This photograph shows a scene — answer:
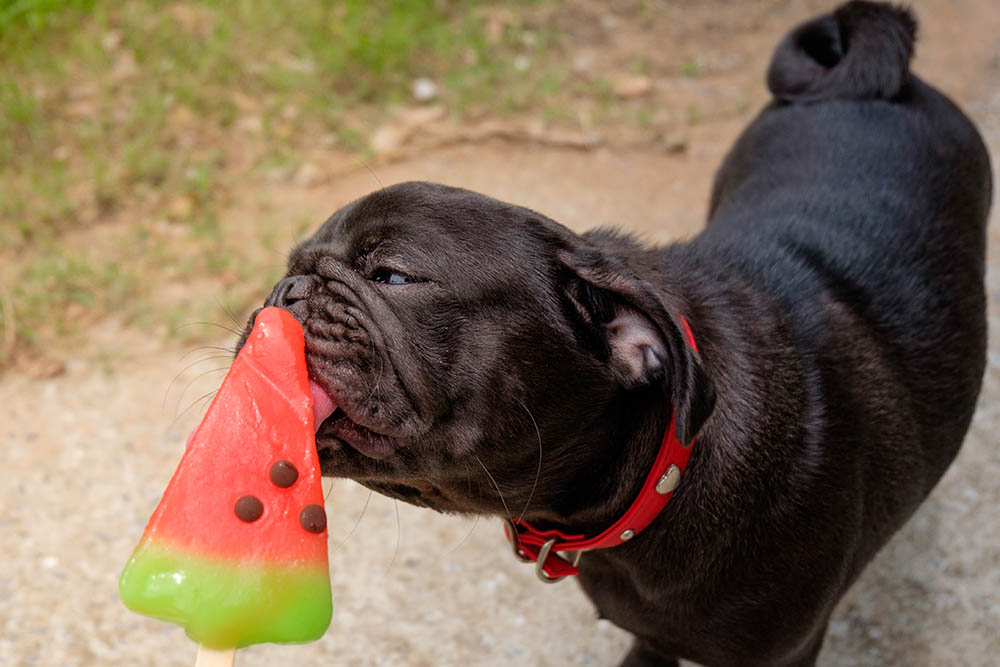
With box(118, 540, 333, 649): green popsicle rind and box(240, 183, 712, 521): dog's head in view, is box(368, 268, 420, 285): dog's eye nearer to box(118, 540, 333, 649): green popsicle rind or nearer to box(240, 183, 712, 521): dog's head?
box(240, 183, 712, 521): dog's head

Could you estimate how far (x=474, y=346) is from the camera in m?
2.12

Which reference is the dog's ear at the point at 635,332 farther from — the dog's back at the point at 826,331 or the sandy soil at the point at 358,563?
the sandy soil at the point at 358,563

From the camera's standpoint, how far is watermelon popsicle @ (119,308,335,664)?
1755mm

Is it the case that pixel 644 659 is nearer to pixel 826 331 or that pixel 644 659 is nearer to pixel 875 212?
pixel 826 331

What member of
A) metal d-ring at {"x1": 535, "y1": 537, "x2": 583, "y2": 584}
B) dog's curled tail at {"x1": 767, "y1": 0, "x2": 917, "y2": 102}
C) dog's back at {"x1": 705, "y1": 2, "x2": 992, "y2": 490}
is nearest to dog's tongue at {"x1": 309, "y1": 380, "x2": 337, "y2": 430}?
metal d-ring at {"x1": 535, "y1": 537, "x2": 583, "y2": 584}

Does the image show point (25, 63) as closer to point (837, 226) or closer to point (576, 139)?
point (576, 139)

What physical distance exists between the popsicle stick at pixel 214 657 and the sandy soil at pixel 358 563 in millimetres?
1138

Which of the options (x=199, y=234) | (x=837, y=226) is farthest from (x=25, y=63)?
(x=837, y=226)

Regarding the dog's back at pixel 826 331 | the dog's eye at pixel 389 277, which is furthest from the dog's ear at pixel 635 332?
the dog's eye at pixel 389 277

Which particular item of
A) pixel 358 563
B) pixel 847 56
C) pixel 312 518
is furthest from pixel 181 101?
pixel 312 518

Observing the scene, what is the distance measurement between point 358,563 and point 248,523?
1819mm

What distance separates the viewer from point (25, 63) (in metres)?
5.73

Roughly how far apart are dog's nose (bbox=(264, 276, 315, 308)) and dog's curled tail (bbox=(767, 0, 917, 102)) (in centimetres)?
221

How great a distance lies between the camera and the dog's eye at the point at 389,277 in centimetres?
214
